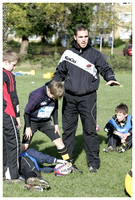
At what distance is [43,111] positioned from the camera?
606 centimetres

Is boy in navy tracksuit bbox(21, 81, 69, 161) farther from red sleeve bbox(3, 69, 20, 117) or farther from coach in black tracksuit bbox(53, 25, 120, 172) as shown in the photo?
red sleeve bbox(3, 69, 20, 117)

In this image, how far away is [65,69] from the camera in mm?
6270

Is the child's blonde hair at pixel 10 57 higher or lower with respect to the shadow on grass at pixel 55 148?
higher

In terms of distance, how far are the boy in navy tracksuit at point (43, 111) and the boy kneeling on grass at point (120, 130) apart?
1.51 metres

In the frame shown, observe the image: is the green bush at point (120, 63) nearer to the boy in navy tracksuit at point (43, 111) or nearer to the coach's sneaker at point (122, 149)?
the coach's sneaker at point (122, 149)

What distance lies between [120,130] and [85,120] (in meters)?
1.62

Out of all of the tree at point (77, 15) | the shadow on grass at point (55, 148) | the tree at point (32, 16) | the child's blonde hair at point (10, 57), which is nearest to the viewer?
the child's blonde hair at point (10, 57)

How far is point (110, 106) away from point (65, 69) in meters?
6.59

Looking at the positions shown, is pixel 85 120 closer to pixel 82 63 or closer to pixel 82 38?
pixel 82 63

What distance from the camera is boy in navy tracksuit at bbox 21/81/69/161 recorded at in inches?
226

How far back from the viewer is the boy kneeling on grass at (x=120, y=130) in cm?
743

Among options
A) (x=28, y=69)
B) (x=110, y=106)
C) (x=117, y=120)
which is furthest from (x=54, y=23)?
(x=117, y=120)

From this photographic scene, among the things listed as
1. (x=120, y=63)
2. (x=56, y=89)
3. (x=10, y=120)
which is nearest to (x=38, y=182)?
(x=10, y=120)

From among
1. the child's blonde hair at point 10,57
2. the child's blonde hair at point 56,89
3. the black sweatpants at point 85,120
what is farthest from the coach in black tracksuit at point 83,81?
the child's blonde hair at point 10,57
